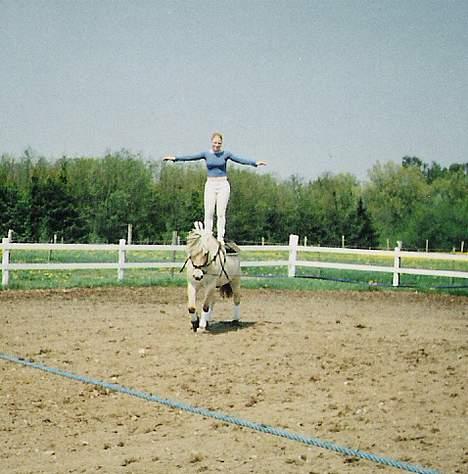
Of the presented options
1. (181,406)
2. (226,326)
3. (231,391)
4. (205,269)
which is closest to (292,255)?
(226,326)

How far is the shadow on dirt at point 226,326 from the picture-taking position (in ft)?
39.9

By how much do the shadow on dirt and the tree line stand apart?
32.7 m

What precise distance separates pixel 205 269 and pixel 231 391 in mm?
3897

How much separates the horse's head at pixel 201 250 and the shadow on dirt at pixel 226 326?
103 cm

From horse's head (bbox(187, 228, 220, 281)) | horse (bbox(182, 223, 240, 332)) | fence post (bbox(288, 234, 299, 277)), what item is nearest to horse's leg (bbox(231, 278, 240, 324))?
horse (bbox(182, 223, 240, 332))

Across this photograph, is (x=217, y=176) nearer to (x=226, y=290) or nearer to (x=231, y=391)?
(x=226, y=290)

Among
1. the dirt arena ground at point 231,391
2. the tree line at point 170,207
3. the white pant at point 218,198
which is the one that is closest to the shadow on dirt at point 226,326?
the dirt arena ground at point 231,391

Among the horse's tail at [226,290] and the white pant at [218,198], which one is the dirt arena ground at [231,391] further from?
the white pant at [218,198]

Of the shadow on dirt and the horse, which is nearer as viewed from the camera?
the horse

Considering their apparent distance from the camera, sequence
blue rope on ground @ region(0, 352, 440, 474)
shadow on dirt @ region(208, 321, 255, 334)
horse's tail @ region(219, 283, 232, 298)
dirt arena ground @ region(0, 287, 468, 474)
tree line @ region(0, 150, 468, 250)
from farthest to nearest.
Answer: tree line @ region(0, 150, 468, 250)
horse's tail @ region(219, 283, 232, 298)
shadow on dirt @ region(208, 321, 255, 334)
dirt arena ground @ region(0, 287, 468, 474)
blue rope on ground @ region(0, 352, 440, 474)

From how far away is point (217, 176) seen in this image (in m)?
12.4

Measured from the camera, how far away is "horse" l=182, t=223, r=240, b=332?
11.6 m

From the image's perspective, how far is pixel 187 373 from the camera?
8883 millimetres

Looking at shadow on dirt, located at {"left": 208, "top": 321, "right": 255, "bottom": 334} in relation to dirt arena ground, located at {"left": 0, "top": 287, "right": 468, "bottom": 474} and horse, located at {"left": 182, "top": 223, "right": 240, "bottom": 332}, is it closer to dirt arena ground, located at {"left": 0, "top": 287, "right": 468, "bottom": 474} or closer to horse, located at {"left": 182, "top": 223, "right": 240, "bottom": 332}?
dirt arena ground, located at {"left": 0, "top": 287, "right": 468, "bottom": 474}
